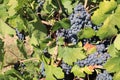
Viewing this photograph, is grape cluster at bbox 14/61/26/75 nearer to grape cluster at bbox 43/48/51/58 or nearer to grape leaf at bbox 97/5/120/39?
grape cluster at bbox 43/48/51/58

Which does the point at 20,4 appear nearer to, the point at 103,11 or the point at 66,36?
the point at 66,36

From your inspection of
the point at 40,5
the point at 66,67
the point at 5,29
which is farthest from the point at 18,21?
the point at 66,67

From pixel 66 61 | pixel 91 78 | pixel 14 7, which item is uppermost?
pixel 14 7

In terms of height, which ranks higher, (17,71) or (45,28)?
(45,28)

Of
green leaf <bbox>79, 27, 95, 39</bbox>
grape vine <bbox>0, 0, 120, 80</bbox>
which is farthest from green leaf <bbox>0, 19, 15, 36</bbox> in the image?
green leaf <bbox>79, 27, 95, 39</bbox>

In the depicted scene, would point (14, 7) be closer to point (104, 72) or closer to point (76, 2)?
point (76, 2)

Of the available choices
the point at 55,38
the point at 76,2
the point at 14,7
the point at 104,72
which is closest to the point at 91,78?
the point at 104,72

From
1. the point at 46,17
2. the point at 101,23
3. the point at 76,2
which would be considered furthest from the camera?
the point at 46,17
